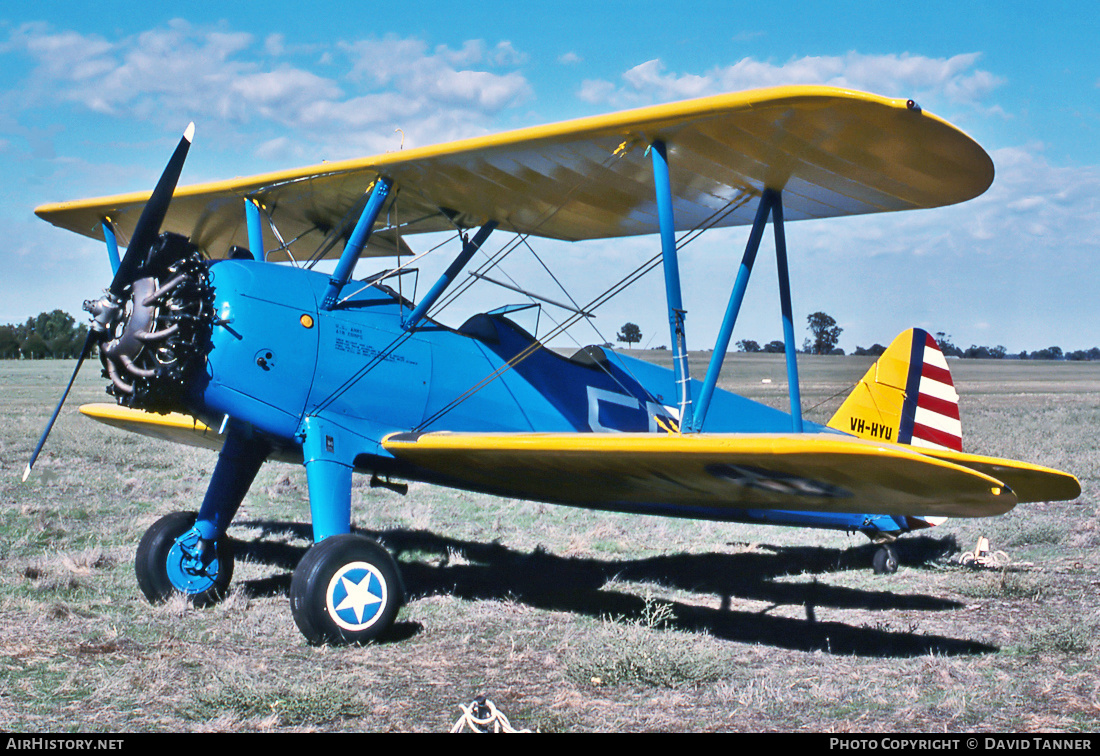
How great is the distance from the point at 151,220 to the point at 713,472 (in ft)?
11.2

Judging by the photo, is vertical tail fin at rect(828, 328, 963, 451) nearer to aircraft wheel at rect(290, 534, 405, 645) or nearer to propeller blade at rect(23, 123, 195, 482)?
aircraft wheel at rect(290, 534, 405, 645)

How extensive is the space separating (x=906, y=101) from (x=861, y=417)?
13.9 feet

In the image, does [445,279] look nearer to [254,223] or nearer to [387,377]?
[387,377]

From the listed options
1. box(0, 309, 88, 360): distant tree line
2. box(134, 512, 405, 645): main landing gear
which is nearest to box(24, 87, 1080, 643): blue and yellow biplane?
box(134, 512, 405, 645): main landing gear

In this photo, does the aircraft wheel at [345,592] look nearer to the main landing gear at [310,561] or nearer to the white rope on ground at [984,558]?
the main landing gear at [310,561]

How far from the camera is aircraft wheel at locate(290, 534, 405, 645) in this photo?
14.3 ft

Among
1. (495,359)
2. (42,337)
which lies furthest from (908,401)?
(42,337)

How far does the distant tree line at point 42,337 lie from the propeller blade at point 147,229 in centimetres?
5375

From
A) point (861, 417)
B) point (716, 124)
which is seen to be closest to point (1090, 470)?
point (861, 417)

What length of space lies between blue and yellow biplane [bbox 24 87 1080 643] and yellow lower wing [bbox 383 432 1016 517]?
2 centimetres

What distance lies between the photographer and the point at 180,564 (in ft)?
18.1

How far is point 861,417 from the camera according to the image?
770cm

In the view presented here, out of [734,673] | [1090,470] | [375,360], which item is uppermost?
[375,360]
